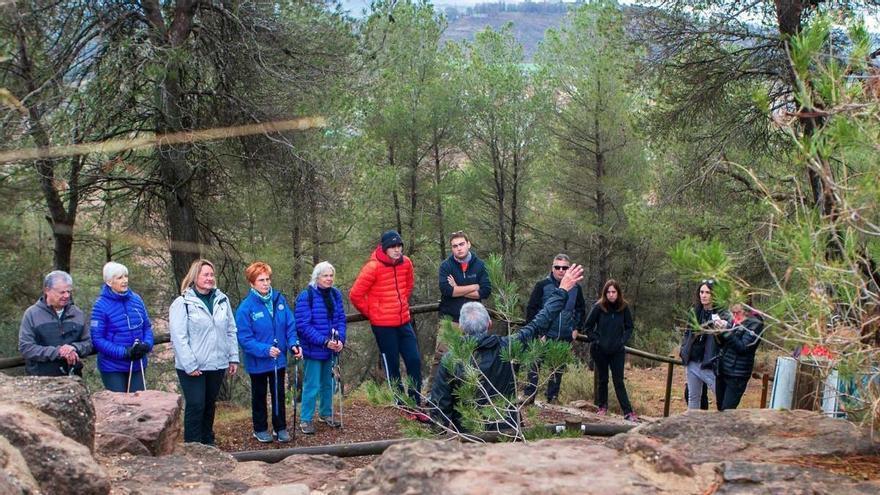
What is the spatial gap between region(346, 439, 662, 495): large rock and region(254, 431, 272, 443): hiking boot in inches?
161

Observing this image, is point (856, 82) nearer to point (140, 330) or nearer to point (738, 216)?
point (140, 330)

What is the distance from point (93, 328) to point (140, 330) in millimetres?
328

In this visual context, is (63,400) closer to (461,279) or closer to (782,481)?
(782,481)

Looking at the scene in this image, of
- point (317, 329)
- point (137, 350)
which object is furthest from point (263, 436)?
point (137, 350)

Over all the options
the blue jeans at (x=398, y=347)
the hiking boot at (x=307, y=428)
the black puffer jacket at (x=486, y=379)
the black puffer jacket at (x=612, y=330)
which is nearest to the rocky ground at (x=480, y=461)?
the black puffer jacket at (x=486, y=379)

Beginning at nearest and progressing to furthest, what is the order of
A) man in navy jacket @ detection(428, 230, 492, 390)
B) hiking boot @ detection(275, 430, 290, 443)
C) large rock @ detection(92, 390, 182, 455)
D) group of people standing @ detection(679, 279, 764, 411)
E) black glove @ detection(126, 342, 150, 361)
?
large rock @ detection(92, 390, 182, 455)
black glove @ detection(126, 342, 150, 361)
group of people standing @ detection(679, 279, 764, 411)
hiking boot @ detection(275, 430, 290, 443)
man in navy jacket @ detection(428, 230, 492, 390)

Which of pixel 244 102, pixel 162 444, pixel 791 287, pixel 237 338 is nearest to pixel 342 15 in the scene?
pixel 244 102

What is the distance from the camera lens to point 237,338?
21.6ft

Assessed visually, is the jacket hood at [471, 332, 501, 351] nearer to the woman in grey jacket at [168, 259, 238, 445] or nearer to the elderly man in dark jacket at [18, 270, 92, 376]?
the woman in grey jacket at [168, 259, 238, 445]

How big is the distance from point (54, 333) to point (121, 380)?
0.59m

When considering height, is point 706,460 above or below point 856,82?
below

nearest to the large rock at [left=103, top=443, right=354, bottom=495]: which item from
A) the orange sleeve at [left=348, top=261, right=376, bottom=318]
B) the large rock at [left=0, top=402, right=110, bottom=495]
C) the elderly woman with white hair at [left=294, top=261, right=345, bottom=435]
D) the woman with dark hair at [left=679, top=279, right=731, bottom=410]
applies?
the large rock at [left=0, top=402, right=110, bottom=495]

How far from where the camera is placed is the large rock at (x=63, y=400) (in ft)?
13.4

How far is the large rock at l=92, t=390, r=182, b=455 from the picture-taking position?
193 inches
